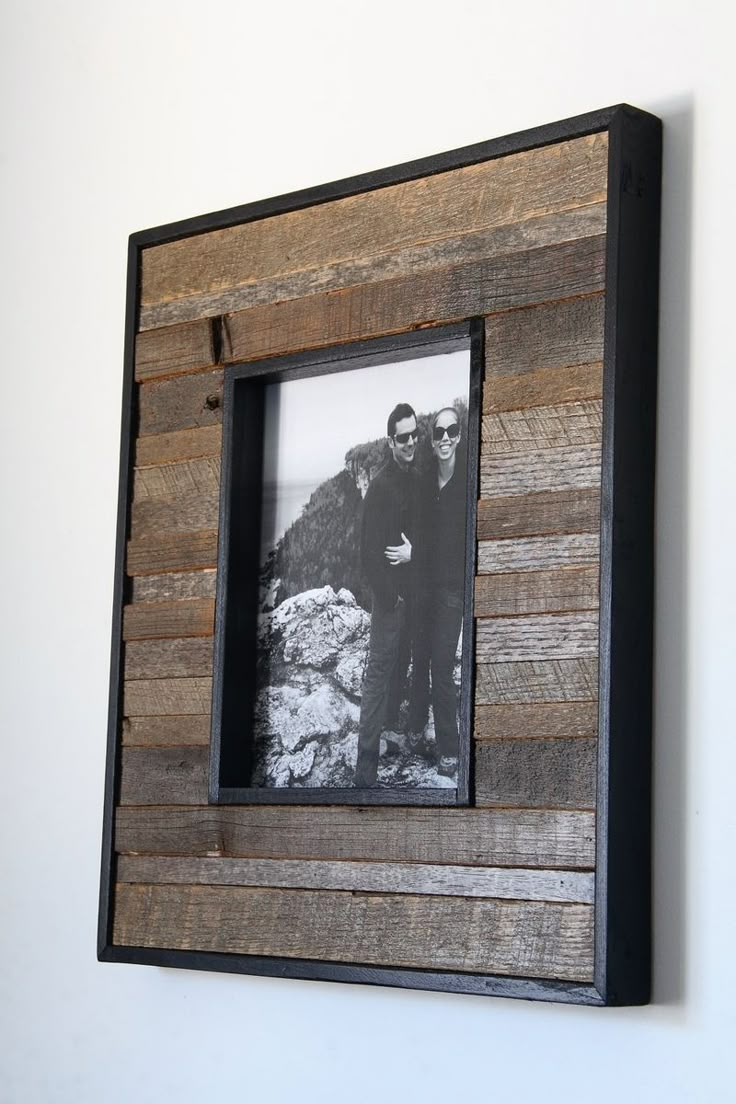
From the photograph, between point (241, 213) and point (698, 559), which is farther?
point (241, 213)

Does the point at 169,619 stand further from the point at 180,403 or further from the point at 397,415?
the point at 397,415

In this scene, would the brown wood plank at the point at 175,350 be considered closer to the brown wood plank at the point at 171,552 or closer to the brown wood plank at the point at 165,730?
the brown wood plank at the point at 171,552

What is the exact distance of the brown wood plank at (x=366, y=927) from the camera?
120cm

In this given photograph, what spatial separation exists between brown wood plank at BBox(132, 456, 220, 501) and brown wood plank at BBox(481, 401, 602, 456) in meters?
0.34

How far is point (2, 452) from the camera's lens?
1837 mm

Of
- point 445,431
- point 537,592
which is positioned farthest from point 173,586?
point 537,592

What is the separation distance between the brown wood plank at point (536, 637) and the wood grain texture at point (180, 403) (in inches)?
16.4

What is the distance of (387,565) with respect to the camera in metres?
1.40

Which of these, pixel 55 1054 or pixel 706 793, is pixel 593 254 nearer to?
pixel 706 793

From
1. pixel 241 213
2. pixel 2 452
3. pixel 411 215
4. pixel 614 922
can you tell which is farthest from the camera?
pixel 2 452

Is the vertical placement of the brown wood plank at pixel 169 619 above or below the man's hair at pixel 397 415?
below

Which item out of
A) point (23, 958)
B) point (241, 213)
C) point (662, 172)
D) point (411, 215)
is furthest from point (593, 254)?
point (23, 958)

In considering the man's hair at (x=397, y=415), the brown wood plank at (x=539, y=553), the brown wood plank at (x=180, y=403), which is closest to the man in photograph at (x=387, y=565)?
the man's hair at (x=397, y=415)

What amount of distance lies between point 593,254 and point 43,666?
818 millimetres
